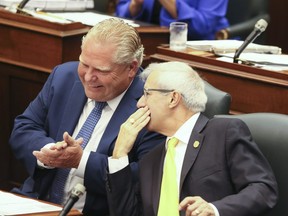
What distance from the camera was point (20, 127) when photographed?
10.8 feet

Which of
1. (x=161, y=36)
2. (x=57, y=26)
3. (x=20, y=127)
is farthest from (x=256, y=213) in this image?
(x=161, y=36)

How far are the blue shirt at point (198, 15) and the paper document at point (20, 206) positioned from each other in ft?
7.68

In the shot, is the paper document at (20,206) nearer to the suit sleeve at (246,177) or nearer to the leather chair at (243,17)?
the suit sleeve at (246,177)

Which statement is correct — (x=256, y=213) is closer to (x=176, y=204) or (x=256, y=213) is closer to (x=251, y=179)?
(x=251, y=179)

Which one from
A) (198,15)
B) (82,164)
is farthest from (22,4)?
(82,164)

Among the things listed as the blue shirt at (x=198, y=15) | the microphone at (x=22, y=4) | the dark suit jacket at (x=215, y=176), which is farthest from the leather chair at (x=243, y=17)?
→ the dark suit jacket at (x=215, y=176)

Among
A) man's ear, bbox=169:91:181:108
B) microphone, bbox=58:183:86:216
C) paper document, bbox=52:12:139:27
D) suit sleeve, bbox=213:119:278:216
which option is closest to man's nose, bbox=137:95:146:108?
man's ear, bbox=169:91:181:108

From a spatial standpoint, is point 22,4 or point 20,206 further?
point 22,4

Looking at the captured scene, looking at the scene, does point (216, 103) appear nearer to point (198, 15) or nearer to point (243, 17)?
point (198, 15)

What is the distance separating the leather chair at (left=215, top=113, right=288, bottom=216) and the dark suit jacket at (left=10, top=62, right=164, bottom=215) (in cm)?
42

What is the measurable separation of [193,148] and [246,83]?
0.85 m

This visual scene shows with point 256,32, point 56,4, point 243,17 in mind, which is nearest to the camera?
point 256,32

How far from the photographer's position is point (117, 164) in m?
2.85

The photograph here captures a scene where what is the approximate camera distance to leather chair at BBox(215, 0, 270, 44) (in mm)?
5055
